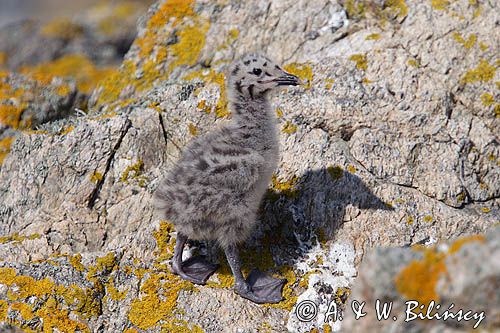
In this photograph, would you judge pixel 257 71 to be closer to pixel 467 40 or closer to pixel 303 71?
pixel 303 71

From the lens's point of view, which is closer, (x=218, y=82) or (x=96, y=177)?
(x=96, y=177)

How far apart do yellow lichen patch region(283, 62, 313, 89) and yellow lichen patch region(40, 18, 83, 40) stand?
905 cm

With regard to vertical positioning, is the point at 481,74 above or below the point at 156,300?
above

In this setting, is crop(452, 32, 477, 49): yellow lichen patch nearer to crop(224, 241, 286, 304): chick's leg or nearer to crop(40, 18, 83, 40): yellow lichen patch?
crop(224, 241, 286, 304): chick's leg

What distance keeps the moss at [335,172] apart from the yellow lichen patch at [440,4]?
9.16 ft

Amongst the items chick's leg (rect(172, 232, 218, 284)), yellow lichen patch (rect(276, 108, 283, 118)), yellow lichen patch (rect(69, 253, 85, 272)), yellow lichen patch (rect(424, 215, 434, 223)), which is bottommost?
yellow lichen patch (rect(424, 215, 434, 223))

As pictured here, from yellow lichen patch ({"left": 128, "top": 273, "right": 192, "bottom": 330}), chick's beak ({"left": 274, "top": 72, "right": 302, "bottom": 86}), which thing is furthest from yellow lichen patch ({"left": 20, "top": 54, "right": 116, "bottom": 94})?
yellow lichen patch ({"left": 128, "top": 273, "right": 192, "bottom": 330})

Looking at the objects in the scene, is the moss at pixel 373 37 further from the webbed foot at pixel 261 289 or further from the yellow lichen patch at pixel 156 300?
the yellow lichen patch at pixel 156 300

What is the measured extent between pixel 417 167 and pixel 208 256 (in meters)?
2.59

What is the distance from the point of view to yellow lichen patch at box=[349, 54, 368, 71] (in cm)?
758

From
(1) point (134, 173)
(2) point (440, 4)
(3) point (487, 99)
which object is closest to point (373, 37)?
(2) point (440, 4)

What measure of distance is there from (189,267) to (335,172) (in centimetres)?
195

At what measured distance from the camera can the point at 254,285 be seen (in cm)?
616

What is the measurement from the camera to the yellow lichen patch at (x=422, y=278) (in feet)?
11.6
